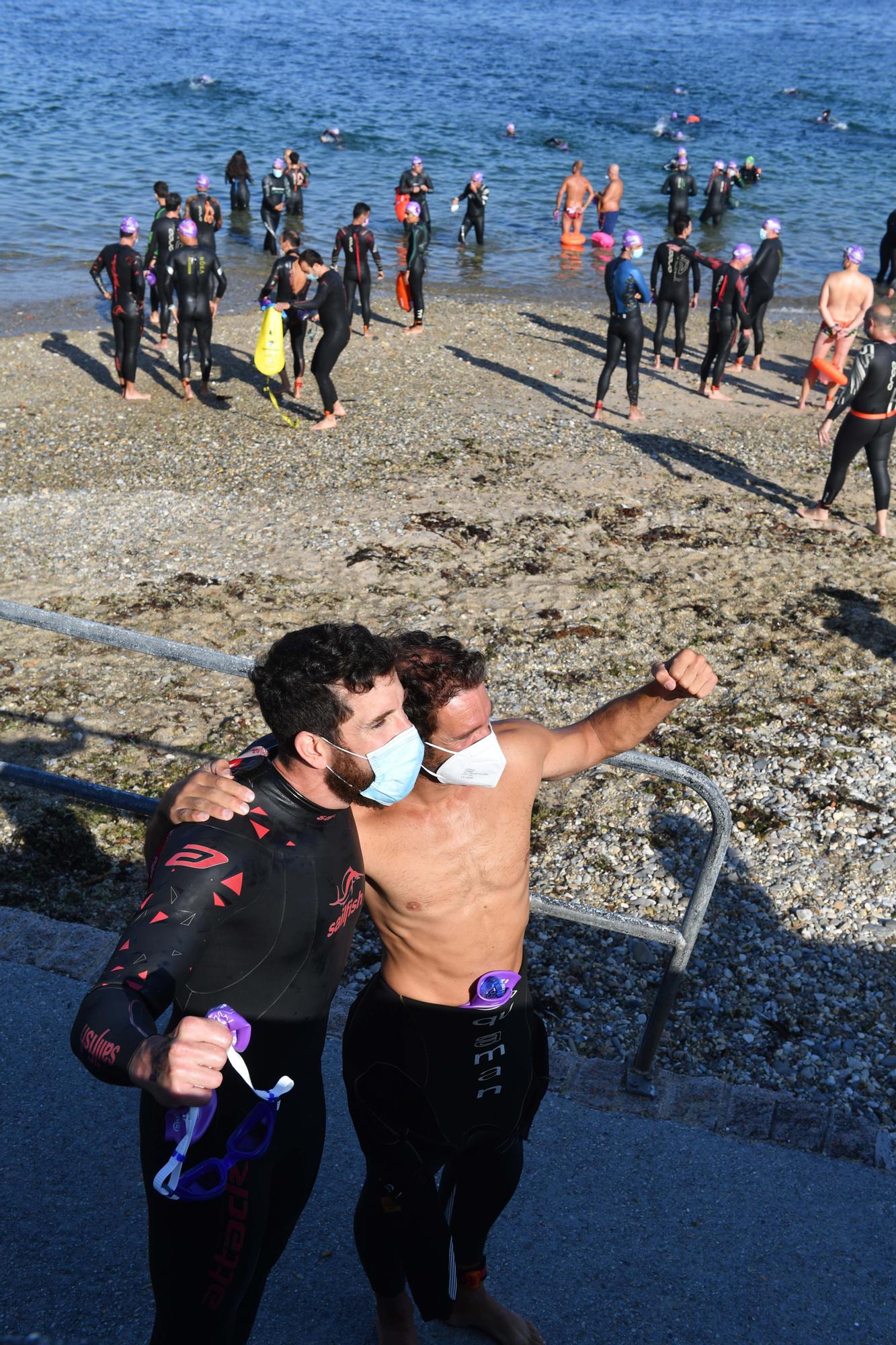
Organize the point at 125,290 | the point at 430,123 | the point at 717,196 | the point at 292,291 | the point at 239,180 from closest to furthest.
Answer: the point at 292,291, the point at 125,290, the point at 239,180, the point at 717,196, the point at 430,123

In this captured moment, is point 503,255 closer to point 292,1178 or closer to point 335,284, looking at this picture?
point 335,284

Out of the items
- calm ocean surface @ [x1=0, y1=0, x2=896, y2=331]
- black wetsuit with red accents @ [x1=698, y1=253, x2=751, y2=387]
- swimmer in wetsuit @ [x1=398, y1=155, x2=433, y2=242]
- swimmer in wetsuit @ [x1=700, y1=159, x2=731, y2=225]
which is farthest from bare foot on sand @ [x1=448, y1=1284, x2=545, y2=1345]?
swimmer in wetsuit @ [x1=700, y1=159, x2=731, y2=225]

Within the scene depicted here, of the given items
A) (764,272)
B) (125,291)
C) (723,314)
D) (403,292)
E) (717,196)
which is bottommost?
(403,292)

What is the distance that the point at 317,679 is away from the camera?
226cm

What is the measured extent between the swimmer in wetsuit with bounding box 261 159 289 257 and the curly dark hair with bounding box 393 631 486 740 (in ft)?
63.5

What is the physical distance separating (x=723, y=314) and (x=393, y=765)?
441 inches

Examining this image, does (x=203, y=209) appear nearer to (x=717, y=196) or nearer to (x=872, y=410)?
(x=872, y=410)

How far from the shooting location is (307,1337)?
2.63 m

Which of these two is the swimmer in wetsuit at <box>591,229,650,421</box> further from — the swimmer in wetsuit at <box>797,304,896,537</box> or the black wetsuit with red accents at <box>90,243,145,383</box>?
the black wetsuit with red accents at <box>90,243,145,383</box>

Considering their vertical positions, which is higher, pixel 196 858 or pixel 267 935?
pixel 196 858

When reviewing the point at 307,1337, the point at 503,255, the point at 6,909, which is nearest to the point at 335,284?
the point at 6,909

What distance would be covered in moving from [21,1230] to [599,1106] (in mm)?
1733

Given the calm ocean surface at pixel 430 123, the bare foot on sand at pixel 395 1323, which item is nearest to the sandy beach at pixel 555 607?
the bare foot on sand at pixel 395 1323

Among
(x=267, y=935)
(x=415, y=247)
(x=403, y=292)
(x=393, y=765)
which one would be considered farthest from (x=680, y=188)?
(x=267, y=935)
